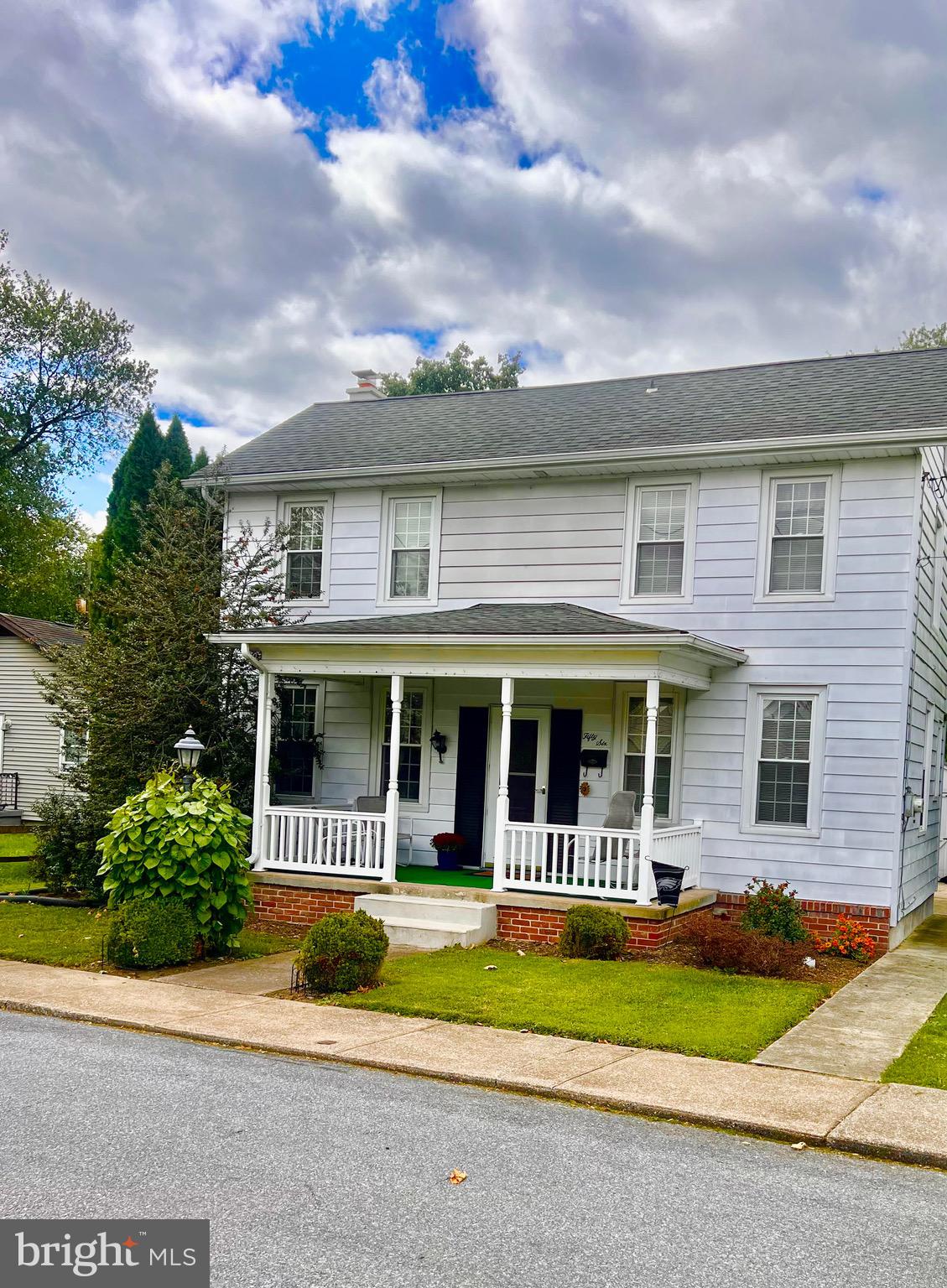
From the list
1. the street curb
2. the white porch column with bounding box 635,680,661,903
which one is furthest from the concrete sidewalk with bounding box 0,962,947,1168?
the white porch column with bounding box 635,680,661,903

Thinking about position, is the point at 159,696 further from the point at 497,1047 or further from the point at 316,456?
the point at 497,1047

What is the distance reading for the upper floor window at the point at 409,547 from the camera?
1577 centimetres

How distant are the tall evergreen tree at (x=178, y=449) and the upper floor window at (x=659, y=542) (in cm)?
1380

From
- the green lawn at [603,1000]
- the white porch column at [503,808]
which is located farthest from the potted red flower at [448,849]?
the green lawn at [603,1000]

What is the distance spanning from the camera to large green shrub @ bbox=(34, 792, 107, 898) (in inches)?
576

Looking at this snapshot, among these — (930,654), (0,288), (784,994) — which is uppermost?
(0,288)

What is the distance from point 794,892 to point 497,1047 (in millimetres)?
6319

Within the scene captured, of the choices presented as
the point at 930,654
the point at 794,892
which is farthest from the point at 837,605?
the point at 794,892

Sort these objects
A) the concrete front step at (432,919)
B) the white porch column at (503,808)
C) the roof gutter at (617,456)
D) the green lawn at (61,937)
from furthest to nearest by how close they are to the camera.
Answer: the white porch column at (503,808), the roof gutter at (617,456), the concrete front step at (432,919), the green lawn at (61,937)

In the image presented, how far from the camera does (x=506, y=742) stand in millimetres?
12859

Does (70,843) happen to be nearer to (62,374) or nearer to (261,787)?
(261,787)

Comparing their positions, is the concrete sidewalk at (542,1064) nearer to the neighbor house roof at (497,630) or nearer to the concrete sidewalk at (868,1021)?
the concrete sidewalk at (868,1021)

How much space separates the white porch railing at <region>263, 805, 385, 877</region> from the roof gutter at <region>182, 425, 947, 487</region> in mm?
4806

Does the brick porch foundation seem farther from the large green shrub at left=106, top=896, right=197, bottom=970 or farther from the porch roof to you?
the large green shrub at left=106, top=896, right=197, bottom=970
